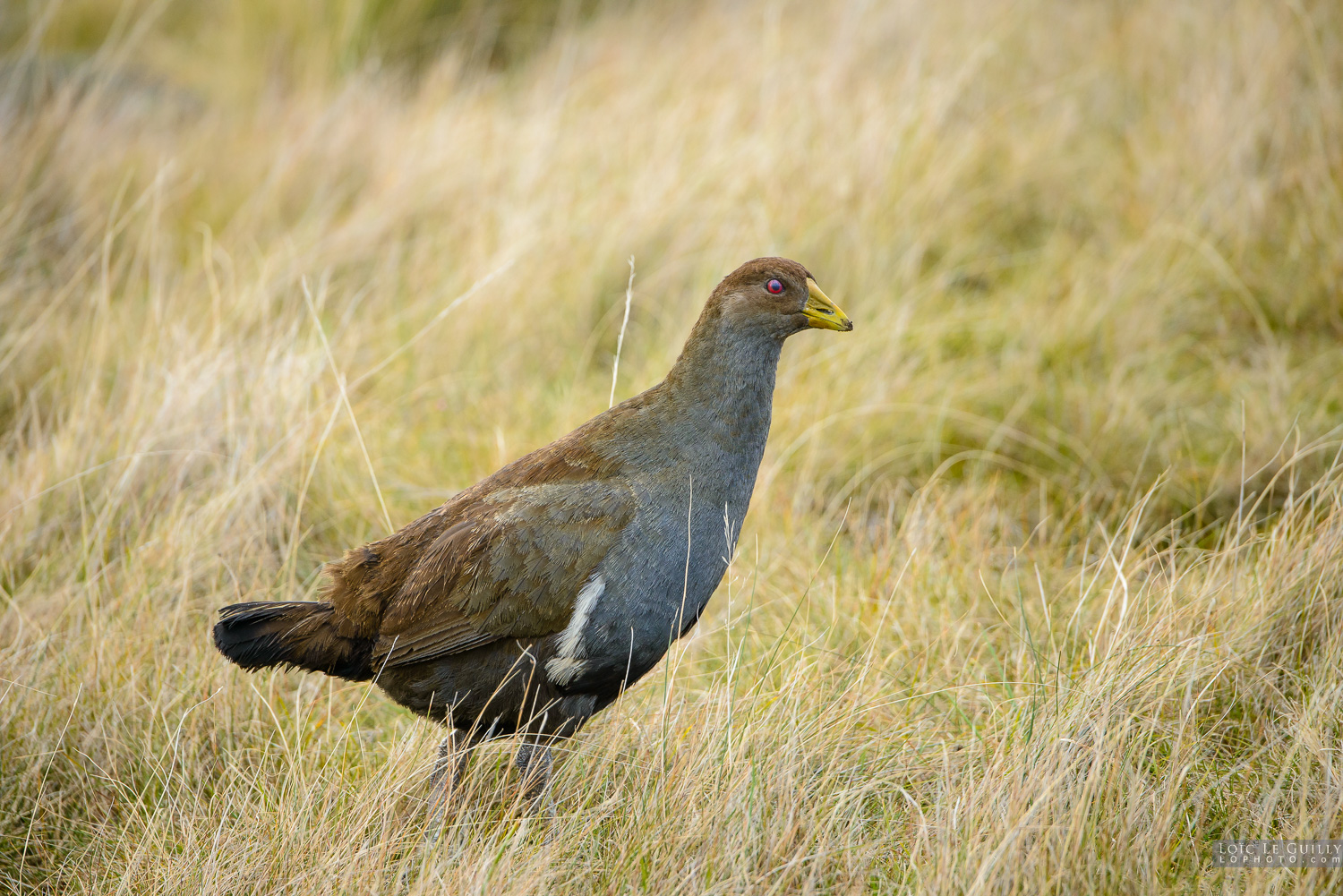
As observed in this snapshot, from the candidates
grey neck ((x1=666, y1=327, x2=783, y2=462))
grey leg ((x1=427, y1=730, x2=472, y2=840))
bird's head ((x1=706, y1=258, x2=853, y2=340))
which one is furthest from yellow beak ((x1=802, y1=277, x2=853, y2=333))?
grey leg ((x1=427, y1=730, x2=472, y2=840))

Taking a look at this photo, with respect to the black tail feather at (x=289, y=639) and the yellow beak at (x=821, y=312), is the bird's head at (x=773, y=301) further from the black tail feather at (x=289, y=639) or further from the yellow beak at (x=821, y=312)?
the black tail feather at (x=289, y=639)

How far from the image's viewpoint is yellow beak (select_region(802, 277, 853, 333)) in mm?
3342

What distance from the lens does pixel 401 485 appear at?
14.7ft

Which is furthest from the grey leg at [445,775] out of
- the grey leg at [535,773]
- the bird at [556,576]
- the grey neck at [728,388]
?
the grey neck at [728,388]

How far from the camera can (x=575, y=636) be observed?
2969mm

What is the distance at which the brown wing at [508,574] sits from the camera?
9.84ft

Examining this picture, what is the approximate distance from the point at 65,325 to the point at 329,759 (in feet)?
10.7

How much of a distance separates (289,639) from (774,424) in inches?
93.3

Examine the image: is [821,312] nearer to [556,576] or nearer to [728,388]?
[728,388]

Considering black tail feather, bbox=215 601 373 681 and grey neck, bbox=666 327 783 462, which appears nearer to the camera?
black tail feather, bbox=215 601 373 681

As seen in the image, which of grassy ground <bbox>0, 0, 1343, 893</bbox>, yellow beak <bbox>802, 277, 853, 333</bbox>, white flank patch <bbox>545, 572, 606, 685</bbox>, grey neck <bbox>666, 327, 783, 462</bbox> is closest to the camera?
grassy ground <bbox>0, 0, 1343, 893</bbox>

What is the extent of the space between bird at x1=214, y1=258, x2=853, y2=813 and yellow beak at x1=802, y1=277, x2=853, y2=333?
0.32 feet

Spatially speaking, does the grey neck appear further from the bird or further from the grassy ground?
the grassy ground

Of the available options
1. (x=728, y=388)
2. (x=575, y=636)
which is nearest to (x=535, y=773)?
(x=575, y=636)
